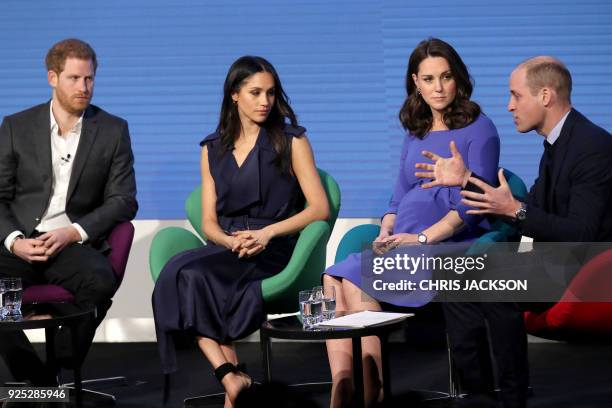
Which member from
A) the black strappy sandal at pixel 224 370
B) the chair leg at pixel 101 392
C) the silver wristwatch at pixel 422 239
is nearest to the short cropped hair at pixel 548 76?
the silver wristwatch at pixel 422 239

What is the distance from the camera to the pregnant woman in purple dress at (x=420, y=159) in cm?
401

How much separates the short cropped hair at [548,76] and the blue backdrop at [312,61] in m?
2.03

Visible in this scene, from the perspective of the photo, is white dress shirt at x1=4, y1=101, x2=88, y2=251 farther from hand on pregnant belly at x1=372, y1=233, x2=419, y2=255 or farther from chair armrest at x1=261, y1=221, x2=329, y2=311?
hand on pregnant belly at x1=372, y1=233, x2=419, y2=255

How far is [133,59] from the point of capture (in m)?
6.10

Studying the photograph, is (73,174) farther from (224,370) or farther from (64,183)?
(224,370)

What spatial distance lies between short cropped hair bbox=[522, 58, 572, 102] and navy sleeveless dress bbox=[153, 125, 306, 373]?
1.23m

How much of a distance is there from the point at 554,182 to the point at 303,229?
1256mm

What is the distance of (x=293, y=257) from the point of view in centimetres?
Result: 442

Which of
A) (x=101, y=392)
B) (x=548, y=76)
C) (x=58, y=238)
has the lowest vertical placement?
(x=101, y=392)

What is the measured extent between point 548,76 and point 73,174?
7.36ft

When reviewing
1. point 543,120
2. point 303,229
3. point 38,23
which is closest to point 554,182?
point 543,120

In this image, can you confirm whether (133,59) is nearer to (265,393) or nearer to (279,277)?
(279,277)

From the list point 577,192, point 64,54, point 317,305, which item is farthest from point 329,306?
point 64,54

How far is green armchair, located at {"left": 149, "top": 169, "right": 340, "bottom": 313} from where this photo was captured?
14.3ft
